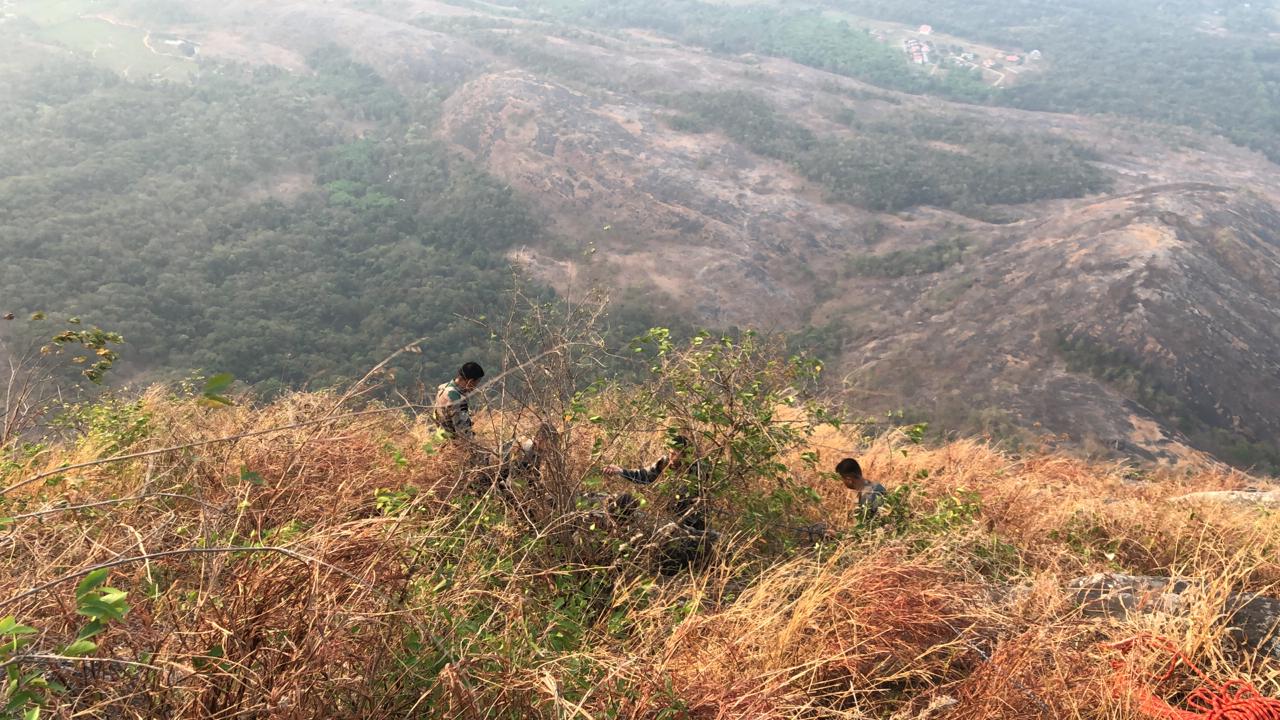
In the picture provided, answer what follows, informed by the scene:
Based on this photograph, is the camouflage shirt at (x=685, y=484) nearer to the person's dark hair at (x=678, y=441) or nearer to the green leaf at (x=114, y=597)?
the person's dark hair at (x=678, y=441)

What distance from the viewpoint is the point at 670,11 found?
44.7m

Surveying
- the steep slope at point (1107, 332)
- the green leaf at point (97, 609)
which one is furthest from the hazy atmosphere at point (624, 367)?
the steep slope at point (1107, 332)

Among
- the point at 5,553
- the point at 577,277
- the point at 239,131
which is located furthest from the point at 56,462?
the point at 239,131

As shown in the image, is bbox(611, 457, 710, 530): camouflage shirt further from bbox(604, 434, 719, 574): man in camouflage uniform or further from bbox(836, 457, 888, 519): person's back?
bbox(836, 457, 888, 519): person's back

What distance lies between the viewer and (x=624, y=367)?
11523 mm

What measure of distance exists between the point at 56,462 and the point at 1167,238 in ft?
69.8

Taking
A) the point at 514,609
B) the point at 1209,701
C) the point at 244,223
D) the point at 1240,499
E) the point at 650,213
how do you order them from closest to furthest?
the point at 1209,701, the point at 514,609, the point at 1240,499, the point at 244,223, the point at 650,213

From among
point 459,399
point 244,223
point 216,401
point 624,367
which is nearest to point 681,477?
point 459,399

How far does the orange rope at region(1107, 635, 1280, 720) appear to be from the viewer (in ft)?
7.83

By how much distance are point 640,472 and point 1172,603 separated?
267 cm

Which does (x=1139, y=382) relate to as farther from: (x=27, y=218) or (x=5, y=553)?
(x=27, y=218)

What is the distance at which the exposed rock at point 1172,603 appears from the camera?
117 inches

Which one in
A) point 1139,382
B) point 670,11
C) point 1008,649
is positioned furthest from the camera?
point 670,11

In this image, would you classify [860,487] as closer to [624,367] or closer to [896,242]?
[624,367]
